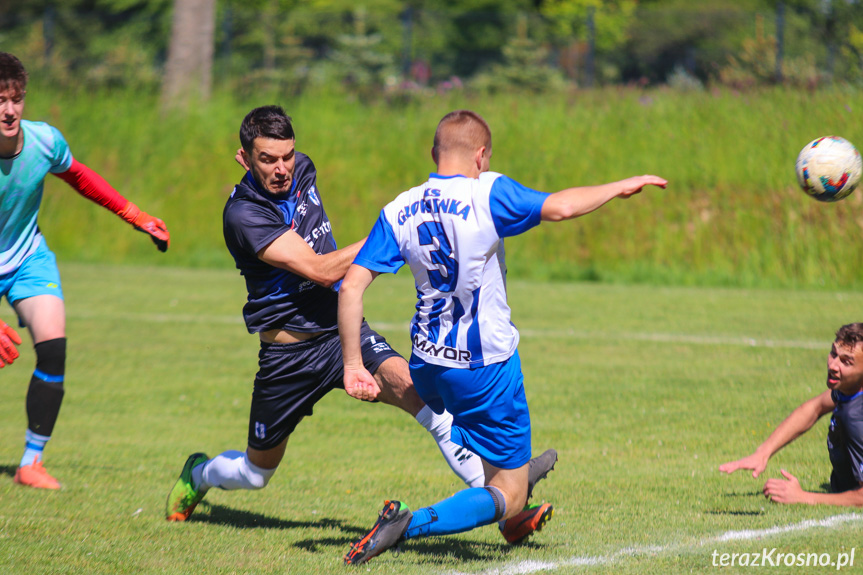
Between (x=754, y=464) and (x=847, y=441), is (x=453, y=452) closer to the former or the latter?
(x=754, y=464)

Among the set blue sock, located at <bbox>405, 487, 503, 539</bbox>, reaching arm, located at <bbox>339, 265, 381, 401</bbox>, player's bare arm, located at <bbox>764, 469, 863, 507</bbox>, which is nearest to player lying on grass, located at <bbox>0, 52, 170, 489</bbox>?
reaching arm, located at <bbox>339, 265, 381, 401</bbox>

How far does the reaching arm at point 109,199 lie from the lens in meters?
5.95

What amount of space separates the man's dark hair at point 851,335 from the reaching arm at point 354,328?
2440mm

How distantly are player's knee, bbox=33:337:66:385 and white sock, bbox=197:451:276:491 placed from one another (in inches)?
49.0

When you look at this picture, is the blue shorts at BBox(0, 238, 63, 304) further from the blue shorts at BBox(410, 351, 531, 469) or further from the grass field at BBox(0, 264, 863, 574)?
the blue shorts at BBox(410, 351, 531, 469)

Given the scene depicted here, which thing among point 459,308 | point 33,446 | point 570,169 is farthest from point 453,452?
point 570,169

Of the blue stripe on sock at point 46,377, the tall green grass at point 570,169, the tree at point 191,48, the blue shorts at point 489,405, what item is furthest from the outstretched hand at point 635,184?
the tree at point 191,48

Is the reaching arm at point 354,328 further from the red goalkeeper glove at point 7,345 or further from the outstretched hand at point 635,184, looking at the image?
the red goalkeeper glove at point 7,345

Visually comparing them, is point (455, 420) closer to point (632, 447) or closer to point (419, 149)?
point (632, 447)

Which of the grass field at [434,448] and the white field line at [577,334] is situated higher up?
the white field line at [577,334]

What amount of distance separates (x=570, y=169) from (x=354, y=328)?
14.7 metres

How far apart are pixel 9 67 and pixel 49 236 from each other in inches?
595

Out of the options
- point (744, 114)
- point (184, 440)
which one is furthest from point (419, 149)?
point (184, 440)

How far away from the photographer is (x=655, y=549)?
445 centimetres
